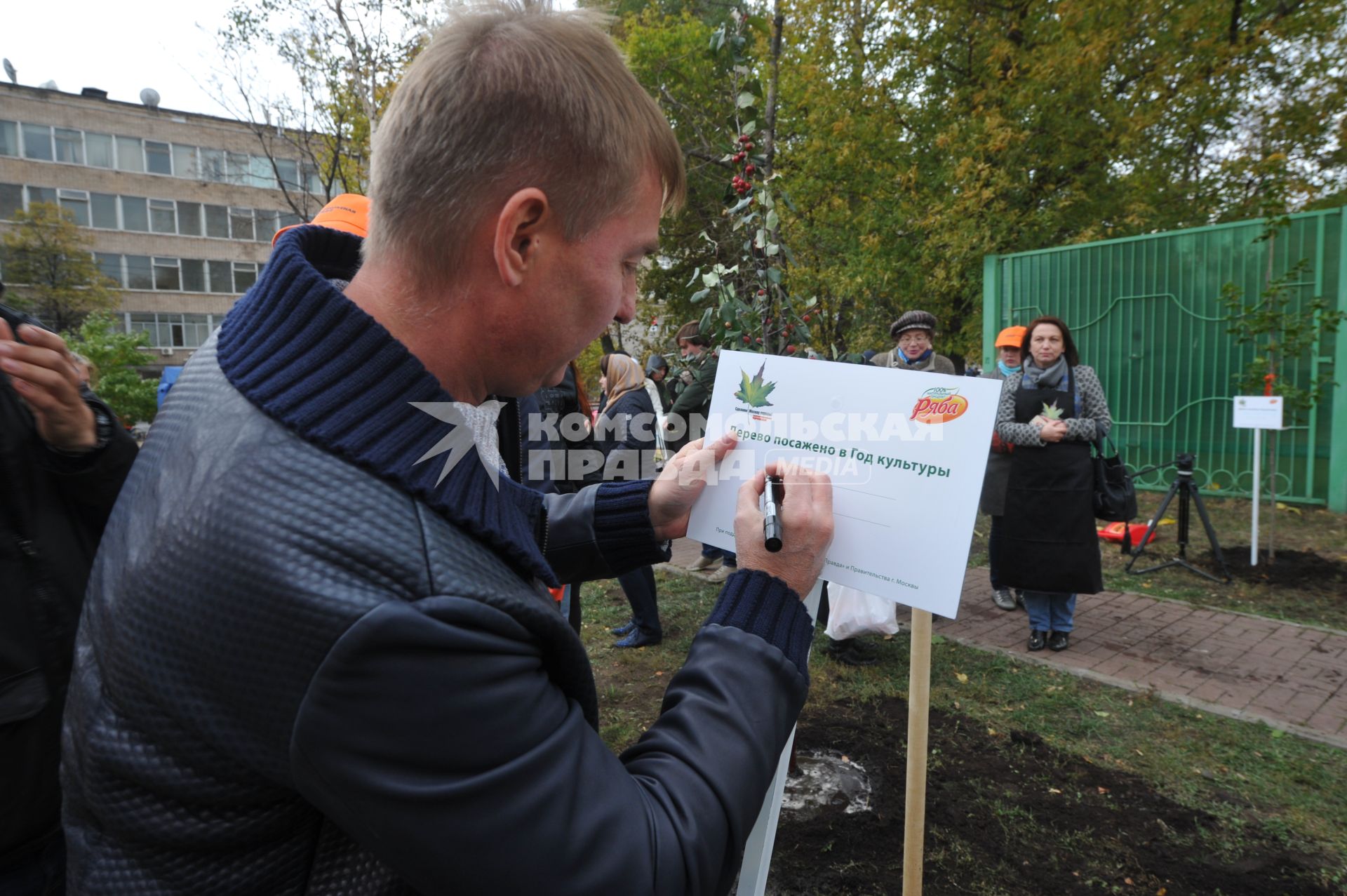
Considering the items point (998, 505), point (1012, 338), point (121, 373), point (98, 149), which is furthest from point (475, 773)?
point (98, 149)

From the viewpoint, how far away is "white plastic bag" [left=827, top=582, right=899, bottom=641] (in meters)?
4.41

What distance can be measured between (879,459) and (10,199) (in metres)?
48.5

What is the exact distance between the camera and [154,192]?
126 feet

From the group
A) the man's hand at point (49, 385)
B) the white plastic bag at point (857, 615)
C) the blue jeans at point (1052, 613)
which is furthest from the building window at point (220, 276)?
the man's hand at point (49, 385)

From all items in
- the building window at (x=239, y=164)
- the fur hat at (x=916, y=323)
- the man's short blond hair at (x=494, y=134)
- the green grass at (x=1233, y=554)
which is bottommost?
the green grass at (x=1233, y=554)

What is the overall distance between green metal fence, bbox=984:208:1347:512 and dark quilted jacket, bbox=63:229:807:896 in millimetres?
9034

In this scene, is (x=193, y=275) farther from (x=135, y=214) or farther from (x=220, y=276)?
(x=135, y=214)

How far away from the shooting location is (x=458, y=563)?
2.56 ft

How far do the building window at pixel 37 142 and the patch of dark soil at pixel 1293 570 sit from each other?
158 feet

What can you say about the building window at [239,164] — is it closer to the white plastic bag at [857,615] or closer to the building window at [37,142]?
the building window at [37,142]

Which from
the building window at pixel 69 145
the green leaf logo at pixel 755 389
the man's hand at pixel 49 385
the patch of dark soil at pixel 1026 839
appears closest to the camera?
the man's hand at pixel 49 385

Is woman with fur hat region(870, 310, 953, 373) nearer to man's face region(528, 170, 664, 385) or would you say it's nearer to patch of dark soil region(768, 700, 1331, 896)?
patch of dark soil region(768, 700, 1331, 896)

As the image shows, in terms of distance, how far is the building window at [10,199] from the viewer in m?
35.9

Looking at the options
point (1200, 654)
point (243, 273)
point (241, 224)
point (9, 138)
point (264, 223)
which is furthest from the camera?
point (243, 273)
